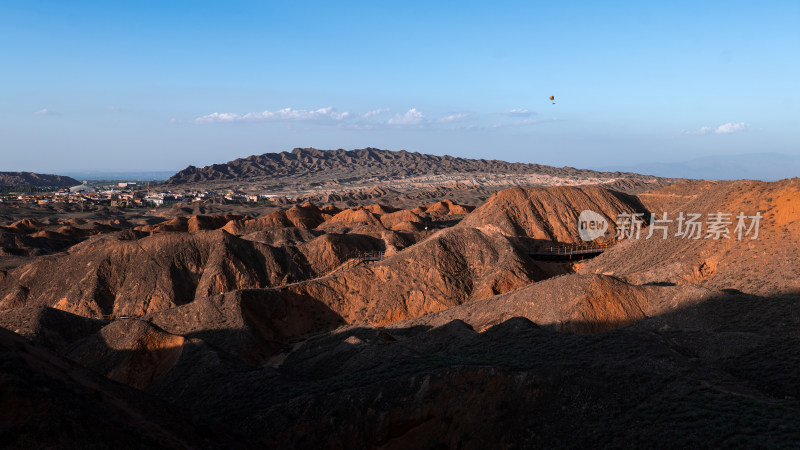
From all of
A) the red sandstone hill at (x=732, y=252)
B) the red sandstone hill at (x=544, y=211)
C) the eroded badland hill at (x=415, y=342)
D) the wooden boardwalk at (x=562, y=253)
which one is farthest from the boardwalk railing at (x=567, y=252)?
the red sandstone hill at (x=732, y=252)

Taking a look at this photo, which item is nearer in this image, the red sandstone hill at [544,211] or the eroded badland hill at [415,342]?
the eroded badland hill at [415,342]

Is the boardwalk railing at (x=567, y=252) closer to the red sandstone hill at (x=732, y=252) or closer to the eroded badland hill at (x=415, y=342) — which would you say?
the eroded badland hill at (x=415, y=342)

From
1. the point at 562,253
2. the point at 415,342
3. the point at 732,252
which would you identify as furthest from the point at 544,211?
the point at 415,342

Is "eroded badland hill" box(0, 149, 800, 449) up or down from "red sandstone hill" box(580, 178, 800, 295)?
down

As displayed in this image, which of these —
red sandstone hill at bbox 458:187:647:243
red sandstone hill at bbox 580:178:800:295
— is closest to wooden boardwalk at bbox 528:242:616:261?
red sandstone hill at bbox 580:178:800:295

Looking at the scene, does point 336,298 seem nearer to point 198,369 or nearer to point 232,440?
point 198,369

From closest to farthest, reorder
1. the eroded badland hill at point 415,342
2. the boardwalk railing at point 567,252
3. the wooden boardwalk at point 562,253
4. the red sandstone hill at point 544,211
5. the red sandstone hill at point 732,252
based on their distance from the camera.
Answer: the eroded badland hill at point 415,342 → the red sandstone hill at point 732,252 → the wooden boardwalk at point 562,253 → the boardwalk railing at point 567,252 → the red sandstone hill at point 544,211

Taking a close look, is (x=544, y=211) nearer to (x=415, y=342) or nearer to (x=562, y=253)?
(x=562, y=253)

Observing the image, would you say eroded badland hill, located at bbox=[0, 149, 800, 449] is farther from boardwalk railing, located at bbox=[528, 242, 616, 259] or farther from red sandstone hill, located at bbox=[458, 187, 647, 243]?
red sandstone hill, located at bbox=[458, 187, 647, 243]

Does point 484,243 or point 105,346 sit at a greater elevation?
point 484,243

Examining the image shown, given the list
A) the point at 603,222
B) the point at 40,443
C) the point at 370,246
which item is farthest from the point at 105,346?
the point at 603,222

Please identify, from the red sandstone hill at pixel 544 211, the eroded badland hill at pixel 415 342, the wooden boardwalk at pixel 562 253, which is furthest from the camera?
the red sandstone hill at pixel 544 211
